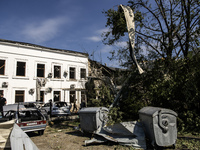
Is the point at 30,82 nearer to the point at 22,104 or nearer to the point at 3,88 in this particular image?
the point at 3,88

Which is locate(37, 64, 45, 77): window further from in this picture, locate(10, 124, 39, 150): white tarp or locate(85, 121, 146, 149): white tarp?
locate(10, 124, 39, 150): white tarp

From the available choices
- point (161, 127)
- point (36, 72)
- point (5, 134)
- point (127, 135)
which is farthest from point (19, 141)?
point (36, 72)

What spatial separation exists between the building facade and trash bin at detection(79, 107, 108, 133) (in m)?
8.20

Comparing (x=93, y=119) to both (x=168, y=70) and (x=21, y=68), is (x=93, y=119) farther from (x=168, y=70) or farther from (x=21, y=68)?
(x=21, y=68)

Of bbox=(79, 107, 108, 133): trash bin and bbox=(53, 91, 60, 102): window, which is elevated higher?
bbox=(53, 91, 60, 102): window

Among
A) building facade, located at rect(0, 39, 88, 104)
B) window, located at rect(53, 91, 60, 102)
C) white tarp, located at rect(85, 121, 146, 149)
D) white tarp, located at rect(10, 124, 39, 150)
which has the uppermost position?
building facade, located at rect(0, 39, 88, 104)

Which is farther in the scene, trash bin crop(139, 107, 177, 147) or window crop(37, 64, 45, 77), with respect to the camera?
window crop(37, 64, 45, 77)

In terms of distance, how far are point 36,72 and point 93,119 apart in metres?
15.1

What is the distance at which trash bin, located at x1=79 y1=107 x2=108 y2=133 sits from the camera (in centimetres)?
819

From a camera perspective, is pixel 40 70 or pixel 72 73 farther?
pixel 72 73

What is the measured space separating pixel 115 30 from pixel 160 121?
26.9 feet

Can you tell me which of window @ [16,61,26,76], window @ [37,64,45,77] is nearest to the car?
window @ [16,61,26,76]

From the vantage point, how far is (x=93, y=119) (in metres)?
8.27

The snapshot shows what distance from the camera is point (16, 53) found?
19891 mm
